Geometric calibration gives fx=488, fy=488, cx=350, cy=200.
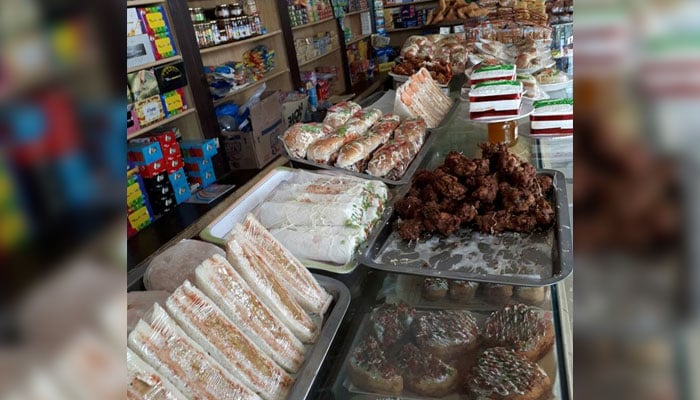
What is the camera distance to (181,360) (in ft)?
3.00

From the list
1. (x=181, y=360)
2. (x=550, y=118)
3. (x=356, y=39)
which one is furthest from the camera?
(x=356, y=39)

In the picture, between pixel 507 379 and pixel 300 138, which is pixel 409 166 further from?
pixel 507 379

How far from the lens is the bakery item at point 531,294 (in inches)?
44.5

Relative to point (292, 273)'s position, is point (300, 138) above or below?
above

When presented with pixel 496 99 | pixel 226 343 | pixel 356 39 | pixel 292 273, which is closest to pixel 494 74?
pixel 496 99

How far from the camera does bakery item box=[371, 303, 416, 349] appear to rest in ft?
3.51

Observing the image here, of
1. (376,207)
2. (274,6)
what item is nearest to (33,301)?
(376,207)

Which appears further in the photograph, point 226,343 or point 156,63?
point 156,63

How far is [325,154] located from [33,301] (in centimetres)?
193

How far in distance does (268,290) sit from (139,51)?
8.71 feet

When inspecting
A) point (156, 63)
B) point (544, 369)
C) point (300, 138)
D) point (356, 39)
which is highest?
point (156, 63)

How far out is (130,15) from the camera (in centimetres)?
310

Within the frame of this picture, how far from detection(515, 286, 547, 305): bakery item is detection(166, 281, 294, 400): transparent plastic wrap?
559 mm

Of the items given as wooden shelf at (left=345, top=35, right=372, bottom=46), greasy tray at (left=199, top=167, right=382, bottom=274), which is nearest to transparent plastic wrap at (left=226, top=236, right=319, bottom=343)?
greasy tray at (left=199, top=167, right=382, bottom=274)
